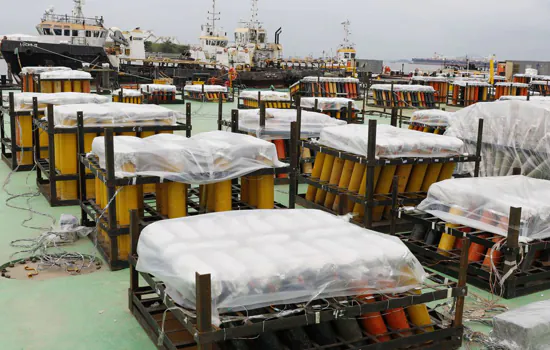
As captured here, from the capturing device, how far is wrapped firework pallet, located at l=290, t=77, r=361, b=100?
2655 centimetres

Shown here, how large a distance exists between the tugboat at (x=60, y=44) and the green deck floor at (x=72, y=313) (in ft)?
92.5

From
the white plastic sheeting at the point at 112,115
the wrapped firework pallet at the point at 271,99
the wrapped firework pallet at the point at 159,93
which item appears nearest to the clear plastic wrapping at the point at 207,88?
the wrapped firework pallet at the point at 159,93

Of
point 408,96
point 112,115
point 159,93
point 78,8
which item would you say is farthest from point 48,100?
point 78,8

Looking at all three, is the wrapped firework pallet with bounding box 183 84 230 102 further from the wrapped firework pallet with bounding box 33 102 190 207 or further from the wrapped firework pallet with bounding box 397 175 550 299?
the wrapped firework pallet with bounding box 397 175 550 299

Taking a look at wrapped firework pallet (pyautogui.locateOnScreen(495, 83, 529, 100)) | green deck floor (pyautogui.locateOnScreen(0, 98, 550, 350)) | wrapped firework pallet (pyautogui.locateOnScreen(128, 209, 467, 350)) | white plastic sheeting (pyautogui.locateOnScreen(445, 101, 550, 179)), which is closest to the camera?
wrapped firework pallet (pyautogui.locateOnScreen(128, 209, 467, 350))

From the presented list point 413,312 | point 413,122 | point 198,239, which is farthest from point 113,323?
point 413,122

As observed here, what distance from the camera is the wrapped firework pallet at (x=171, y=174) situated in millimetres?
6484

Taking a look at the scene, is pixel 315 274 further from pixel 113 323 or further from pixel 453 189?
pixel 453 189

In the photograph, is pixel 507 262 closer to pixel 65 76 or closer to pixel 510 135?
pixel 510 135

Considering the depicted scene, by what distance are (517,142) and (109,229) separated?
22.2ft

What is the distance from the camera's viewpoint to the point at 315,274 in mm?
4117

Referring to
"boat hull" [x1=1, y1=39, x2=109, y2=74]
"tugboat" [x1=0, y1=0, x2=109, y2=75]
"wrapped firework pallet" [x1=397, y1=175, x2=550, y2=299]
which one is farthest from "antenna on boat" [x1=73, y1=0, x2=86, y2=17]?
"wrapped firework pallet" [x1=397, y1=175, x2=550, y2=299]

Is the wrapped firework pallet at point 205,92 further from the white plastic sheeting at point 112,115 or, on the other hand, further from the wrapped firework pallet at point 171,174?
the wrapped firework pallet at point 171,174

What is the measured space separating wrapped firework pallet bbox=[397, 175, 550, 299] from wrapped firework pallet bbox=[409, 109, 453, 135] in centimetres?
625
